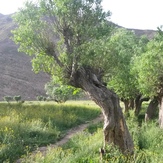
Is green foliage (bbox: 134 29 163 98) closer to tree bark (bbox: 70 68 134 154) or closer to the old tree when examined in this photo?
the old tree

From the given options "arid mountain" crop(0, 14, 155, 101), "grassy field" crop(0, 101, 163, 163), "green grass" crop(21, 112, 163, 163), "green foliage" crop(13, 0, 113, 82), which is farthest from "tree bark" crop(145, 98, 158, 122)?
"arid mountain" crop(0, 14, 155, 101)

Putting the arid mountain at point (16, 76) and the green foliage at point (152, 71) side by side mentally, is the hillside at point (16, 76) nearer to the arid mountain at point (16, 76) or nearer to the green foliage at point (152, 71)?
the arid mountain at point (16, 76)

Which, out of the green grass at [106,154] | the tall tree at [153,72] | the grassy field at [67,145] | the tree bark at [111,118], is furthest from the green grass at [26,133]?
the tall tree at [153,72]

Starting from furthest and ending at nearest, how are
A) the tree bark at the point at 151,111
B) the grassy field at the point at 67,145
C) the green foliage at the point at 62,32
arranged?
the tree bark at the point at 151,111, the green foliage at the point at 62,32, the grassy field at the point at 67,145

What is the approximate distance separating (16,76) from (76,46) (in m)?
83.2

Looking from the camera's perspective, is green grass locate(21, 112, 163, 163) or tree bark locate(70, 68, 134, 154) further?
tree bark locate(70, 68, 134, 154)

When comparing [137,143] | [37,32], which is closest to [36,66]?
[37,32]

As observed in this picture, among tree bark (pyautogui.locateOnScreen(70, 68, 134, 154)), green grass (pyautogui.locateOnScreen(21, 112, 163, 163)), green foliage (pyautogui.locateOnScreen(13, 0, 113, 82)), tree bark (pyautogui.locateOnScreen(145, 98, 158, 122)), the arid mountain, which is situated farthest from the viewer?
the arid mountain

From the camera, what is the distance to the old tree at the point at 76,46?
407 inches

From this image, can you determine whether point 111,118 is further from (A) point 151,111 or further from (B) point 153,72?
(A) point 151,111

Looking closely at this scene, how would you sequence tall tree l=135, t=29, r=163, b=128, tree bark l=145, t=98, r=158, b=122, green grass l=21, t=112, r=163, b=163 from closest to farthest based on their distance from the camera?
green grass l=21, t=112, r=163, b=163 < tall tree l=135, t=29, r=163, b=128 < tree bark l=145, t=98, r=158, b=122

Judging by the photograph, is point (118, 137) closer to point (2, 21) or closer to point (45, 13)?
point (45, 13)

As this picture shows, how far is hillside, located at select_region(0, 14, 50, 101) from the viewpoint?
268 feet

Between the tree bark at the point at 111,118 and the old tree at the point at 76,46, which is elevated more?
the old tree at the point at 76,46
